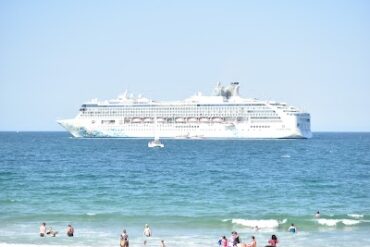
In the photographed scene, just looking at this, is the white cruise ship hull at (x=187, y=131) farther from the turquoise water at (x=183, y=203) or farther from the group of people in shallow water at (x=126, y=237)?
the group of people in shallow water at (x=126, y=237)

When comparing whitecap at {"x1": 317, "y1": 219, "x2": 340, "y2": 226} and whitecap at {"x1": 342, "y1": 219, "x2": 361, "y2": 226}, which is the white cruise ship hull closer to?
whitecap at {"x1": 317, "y1": 219, "x2": 340, "y2": 226}

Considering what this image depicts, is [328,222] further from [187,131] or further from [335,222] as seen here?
[187,131]

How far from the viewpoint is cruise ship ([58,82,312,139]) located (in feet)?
415

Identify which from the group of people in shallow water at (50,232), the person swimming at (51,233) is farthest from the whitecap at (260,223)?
the person swimming at (51,233)

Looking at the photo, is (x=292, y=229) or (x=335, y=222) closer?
(x=292, y=229)

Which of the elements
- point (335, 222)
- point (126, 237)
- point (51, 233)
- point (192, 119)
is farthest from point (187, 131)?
point (126, 237)

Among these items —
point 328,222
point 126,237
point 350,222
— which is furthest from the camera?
point 328,222

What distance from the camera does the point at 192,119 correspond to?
131750 millimetres

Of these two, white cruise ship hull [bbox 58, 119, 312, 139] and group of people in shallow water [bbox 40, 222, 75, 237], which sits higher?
white cruise ship hull [bbox 58, 119, 312, 139]

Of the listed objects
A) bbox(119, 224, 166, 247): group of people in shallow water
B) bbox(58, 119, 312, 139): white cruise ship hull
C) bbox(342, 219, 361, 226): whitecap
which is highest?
bbox(58, 119, 312, 139): white cruise ship hull

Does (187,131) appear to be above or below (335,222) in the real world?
above

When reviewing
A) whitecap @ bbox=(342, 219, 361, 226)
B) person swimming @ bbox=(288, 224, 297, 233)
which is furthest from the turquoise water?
person swimming @ bbox=(288, 224, 297, 233)

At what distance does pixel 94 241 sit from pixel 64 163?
3940cm

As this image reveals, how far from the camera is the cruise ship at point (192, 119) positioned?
126 metres
